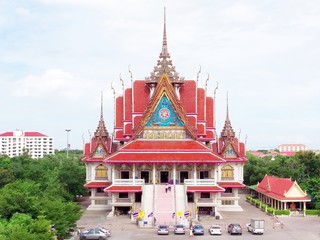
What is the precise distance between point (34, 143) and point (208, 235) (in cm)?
14698

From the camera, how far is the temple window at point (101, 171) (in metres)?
44.0

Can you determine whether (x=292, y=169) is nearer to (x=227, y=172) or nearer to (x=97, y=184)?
(x=227, y=172)

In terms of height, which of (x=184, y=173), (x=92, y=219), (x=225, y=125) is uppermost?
(x=225, y=125)

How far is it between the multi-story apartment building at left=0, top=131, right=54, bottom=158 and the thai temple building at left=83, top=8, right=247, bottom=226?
394 ft

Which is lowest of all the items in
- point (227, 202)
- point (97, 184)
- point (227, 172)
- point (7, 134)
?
point (227, 202)

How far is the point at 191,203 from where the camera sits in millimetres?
38219

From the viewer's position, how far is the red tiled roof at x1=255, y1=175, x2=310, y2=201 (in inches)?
1596

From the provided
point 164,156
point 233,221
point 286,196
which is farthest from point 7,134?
point 233,221

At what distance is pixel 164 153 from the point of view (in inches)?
1587

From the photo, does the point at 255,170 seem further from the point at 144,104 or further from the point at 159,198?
the point at 159,198

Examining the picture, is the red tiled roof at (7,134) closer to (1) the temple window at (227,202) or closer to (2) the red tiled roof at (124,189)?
(1) the temple window at (227,202)

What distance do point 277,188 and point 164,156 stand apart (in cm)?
1123

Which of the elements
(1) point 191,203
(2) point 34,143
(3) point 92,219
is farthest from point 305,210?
(2) point 34,143

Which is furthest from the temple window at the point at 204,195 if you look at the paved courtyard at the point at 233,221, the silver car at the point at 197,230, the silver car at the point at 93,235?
the silver car at the point at 93,235
